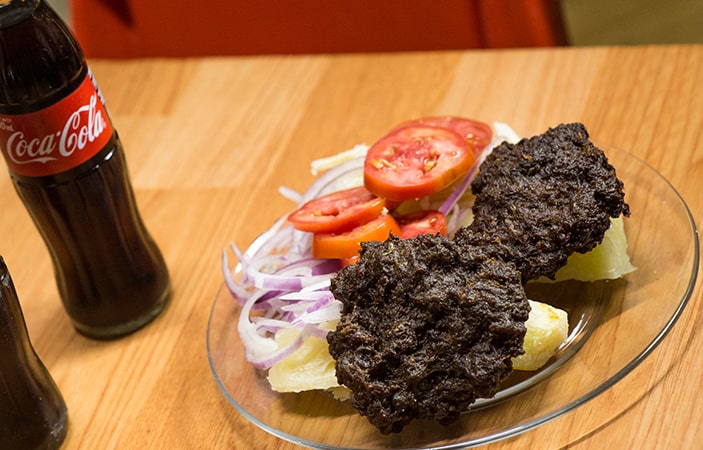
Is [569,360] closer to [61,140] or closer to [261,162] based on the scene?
[61,140]

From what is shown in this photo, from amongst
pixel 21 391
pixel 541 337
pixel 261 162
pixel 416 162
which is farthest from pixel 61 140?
pixel 541 337

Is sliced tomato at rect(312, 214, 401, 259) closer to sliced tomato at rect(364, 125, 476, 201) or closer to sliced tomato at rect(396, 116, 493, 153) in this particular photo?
sliced tomato at rect(364, 125, 476, 201)

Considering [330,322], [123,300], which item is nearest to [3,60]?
[123,300]

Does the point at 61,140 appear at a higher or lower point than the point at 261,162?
higher

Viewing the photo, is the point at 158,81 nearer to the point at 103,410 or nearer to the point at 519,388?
the point at 103,410

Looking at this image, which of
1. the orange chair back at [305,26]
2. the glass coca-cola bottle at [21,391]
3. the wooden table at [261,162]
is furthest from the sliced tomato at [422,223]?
the orange chair back at [305,26]

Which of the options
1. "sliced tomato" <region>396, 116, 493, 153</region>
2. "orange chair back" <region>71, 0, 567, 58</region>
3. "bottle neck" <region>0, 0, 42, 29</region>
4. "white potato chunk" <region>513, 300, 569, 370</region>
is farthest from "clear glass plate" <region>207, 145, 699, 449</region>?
"orange chair back" <region>71, 0, 567, 58</region>

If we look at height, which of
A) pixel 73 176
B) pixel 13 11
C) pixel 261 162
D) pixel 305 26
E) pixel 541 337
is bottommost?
pixel 305 26
